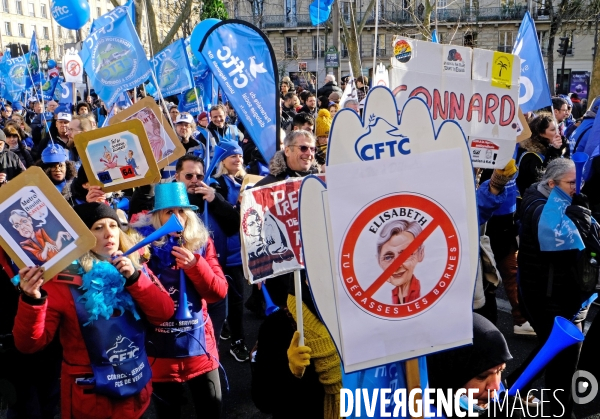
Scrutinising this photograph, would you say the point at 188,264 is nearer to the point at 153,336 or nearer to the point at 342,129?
the point at 153,336

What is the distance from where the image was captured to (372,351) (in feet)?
6.00

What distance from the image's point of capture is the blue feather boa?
257 centimetres

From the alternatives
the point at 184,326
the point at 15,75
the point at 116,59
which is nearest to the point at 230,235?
the point at 184,326

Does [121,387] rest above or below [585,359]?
above

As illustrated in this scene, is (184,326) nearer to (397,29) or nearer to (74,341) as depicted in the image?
(74,341)

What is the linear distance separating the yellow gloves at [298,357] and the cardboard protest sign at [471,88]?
1.66 meters

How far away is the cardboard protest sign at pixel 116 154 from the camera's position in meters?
3.63

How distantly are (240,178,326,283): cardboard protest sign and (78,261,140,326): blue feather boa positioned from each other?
2.00ft

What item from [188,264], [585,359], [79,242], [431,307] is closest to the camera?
[431,307]

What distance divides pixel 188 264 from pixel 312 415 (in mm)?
1016

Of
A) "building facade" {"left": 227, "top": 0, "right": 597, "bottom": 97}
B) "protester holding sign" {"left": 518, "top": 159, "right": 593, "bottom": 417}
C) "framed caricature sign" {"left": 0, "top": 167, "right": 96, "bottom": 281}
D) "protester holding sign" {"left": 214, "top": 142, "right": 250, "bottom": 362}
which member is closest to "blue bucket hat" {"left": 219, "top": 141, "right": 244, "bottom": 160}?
"protester holding sign" {"left": 214, "top": 142, "right": 250, "bottom": 362}

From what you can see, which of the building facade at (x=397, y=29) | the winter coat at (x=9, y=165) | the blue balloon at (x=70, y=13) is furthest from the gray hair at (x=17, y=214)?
Result: the building facade at (x=397, y=29)

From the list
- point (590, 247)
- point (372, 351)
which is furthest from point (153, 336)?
point (590, 247)

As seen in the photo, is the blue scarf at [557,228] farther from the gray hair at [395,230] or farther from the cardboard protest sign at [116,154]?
the cardboard protest sign at [116,154]
